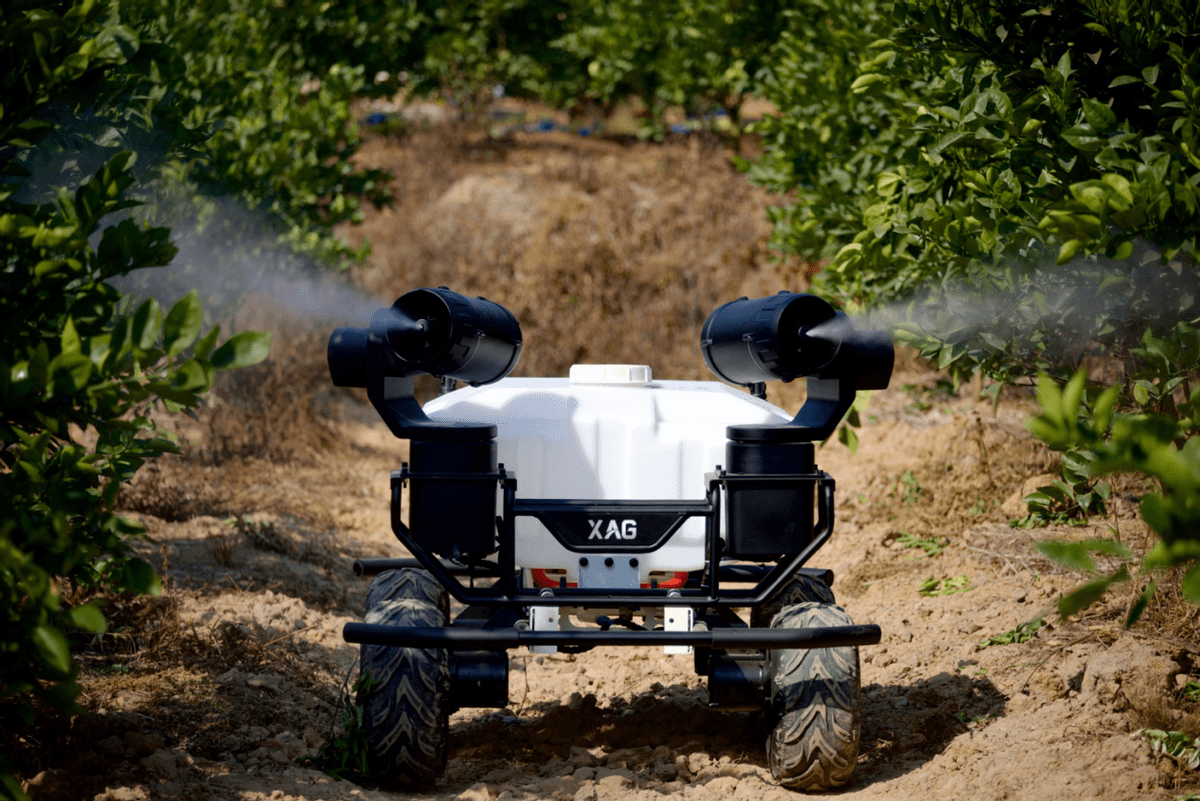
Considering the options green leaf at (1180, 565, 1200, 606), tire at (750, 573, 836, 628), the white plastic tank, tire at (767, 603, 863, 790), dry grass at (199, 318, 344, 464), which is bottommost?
dry grass at (199, 318, 344, 464)

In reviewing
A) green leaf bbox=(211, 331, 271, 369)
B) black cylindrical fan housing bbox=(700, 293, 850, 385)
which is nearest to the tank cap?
black cylindrical fan housing bbox=(700, 293, 850, 385)

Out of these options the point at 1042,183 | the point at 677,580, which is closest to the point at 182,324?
the point at 677,580

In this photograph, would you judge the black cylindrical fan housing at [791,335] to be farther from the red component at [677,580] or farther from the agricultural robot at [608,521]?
the red component at [677,580]

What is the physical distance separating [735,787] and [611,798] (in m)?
0.44

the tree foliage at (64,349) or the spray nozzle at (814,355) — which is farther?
the spray nozzle at (814,355)

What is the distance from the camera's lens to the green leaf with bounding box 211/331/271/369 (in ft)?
7.04

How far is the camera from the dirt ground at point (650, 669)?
10.9 feet

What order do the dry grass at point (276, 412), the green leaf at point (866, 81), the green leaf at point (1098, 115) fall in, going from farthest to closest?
the dry grass at point (276, 412) < the green leaf at point (866, 81) < the green leaf at point (1098, 115)

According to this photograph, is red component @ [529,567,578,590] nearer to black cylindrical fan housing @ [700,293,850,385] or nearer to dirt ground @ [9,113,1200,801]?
dirt ground @ [9,113,1200,801]

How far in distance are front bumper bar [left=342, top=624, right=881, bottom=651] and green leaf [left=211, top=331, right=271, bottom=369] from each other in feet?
4.11

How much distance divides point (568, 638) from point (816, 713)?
857 millimetres

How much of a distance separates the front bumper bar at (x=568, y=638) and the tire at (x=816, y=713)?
22 centimetres

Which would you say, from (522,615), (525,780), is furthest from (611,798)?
(522,615)

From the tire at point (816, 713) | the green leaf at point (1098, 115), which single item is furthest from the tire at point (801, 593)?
the green leaf at point (1098, 115)
